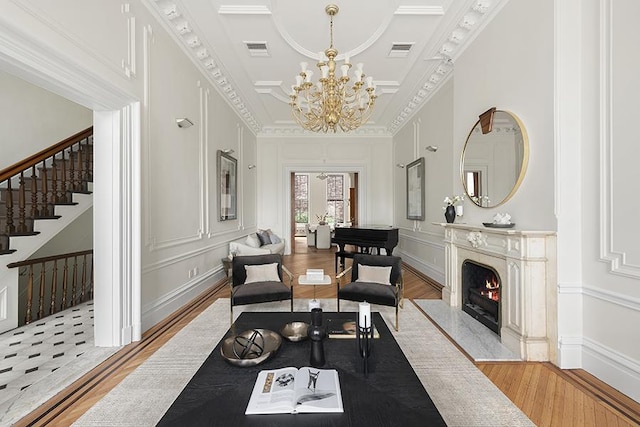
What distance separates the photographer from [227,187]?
567 centimetres

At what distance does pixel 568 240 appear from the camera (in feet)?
8.03

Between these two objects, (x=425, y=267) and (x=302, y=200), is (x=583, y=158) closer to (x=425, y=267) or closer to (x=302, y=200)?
(x=425, y=267)

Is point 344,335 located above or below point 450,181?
below

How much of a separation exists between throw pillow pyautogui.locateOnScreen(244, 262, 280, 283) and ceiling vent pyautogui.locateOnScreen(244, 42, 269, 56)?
3.00 metres

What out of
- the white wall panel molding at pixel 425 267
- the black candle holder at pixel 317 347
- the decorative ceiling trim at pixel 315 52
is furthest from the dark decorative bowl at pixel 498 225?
the decorative ceiling trim at pixel 315 52

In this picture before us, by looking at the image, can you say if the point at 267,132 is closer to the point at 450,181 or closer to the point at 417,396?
the point at 450,181

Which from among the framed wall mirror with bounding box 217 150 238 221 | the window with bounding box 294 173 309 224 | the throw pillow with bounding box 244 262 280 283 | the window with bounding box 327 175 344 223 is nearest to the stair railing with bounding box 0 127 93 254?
the framed wall mirror with bounding box 217 150 238 221

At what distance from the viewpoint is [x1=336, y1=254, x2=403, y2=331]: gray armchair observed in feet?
11.2

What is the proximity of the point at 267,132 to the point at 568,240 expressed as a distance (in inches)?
276

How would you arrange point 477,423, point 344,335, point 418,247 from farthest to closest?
1. point 418,247
2. point 344,335
3. point 477,423

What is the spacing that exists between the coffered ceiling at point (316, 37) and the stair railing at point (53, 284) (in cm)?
325

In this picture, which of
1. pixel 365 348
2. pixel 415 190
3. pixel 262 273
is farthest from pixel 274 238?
pixel 365 348

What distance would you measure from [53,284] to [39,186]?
1850mm

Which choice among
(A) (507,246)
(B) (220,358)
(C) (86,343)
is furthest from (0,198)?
(A) (507,246)
